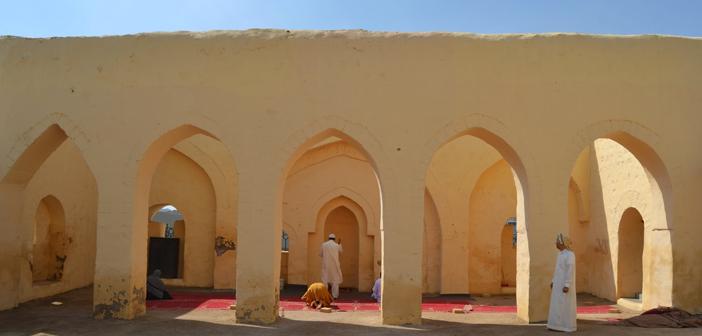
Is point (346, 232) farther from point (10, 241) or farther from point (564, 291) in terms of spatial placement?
point (564, 291)

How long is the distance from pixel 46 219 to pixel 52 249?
3.43 ft

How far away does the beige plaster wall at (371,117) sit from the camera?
8.47m

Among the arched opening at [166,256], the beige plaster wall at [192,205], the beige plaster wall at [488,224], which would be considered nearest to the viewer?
the beige plaster wall at [488,224]

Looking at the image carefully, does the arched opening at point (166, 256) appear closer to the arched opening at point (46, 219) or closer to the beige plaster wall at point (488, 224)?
the arched opening at point (46, 219)

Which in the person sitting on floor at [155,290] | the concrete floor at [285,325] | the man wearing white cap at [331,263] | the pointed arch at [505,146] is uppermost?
the pointed arch at [505,146]

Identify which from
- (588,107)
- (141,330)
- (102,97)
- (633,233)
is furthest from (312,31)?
(633,233)

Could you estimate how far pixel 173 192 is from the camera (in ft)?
44.3

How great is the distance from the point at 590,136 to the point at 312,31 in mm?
4009

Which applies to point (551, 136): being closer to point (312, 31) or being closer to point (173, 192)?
point (312, 31)

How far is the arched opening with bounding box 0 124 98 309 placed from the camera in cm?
918

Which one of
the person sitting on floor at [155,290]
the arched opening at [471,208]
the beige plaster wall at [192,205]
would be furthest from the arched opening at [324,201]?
the person sitting on floor at [155,290]

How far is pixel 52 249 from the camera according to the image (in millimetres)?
12094

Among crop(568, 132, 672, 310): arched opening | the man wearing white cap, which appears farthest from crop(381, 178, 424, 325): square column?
the man wearing white cap

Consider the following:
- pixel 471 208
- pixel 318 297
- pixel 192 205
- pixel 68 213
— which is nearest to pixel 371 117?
pixel 318 297
